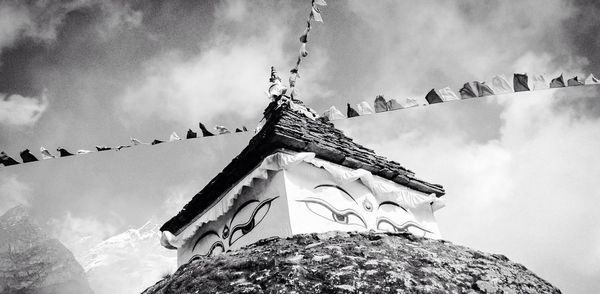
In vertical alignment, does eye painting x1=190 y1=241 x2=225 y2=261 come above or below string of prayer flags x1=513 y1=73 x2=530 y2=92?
below

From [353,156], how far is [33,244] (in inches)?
4374

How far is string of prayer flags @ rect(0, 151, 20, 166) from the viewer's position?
6.69 meters

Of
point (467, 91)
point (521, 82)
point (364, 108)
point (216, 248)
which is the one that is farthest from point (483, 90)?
point (216, 248)

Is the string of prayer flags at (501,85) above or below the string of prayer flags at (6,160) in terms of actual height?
above

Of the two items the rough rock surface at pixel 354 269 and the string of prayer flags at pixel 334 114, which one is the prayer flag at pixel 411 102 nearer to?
the string of prayer flags at pixel 334 114

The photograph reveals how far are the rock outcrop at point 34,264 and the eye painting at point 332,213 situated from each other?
9011 cm

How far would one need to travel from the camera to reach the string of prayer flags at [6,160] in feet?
21.9

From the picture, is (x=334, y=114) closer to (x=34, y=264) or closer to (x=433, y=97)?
(x=433, y=97)

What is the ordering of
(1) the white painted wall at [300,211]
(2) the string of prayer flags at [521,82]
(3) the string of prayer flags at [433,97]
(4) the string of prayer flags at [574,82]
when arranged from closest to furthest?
(1) the white painted wall at [300,211] < (2) the string of prayer flags at [521,82] < (3) the string of prayer flags at [433,97] < (4) the string of prayer flags at [574,82]

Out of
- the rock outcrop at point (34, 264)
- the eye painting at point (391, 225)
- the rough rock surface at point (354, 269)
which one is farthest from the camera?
the rock outcrop at point (34, 264)

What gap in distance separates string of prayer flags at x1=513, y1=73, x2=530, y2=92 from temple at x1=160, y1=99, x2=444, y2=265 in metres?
2.64

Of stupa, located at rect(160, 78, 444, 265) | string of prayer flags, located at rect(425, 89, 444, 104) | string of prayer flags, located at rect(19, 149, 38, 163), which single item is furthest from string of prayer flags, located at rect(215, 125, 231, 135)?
string of prayer flags, located at rect(425, 89, 444, 104)

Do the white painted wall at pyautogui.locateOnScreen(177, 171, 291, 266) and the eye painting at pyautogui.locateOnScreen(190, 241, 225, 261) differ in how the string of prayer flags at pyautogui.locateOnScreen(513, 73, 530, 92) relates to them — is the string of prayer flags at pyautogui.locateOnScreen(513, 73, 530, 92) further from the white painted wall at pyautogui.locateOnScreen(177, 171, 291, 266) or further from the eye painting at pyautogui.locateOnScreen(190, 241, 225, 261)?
the eye painting at pyautogui.locateOnScreen(190, 241, 225, 261)

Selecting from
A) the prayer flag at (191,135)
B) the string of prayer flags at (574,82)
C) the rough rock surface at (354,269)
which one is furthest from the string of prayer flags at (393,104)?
the rough rock surface at (354,269)
